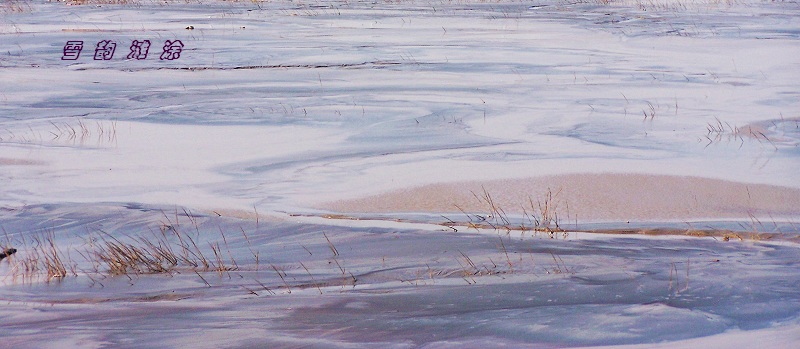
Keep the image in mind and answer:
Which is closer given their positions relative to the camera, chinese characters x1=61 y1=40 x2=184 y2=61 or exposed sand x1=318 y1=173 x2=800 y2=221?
exposed sand x1=318 y1=173 x2=800 y2=221

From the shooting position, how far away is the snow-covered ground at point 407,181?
2869 mm

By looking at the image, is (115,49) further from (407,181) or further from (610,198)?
(610,198)

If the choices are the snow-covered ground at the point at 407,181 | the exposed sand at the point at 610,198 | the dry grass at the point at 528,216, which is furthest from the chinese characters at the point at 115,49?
the dry grass at the point at 528,216

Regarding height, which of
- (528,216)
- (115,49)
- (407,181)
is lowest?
(115,49)

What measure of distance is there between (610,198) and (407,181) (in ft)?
3.55

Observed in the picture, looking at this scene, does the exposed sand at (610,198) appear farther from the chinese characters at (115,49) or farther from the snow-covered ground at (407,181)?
the chinese characters at (115,49)

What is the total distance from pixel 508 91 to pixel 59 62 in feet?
15.4

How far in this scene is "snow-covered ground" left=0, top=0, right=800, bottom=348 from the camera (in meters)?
2.87

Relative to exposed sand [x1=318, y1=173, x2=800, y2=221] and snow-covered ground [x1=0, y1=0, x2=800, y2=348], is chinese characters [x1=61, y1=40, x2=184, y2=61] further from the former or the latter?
exposed sand [x1=318, y1=173, x2=800, y2=221]

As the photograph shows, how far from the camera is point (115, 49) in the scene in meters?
10.2

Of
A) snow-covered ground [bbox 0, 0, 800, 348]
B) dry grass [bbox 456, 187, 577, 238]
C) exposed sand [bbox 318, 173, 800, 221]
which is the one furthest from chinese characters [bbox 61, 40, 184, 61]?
dry grass [bbox 456, 187, 577, 238]

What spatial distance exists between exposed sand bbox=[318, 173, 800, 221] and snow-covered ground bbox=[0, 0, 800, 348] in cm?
2

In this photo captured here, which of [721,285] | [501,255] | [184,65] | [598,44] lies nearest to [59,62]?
[184,65]

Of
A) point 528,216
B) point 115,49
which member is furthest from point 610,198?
point 115,49
